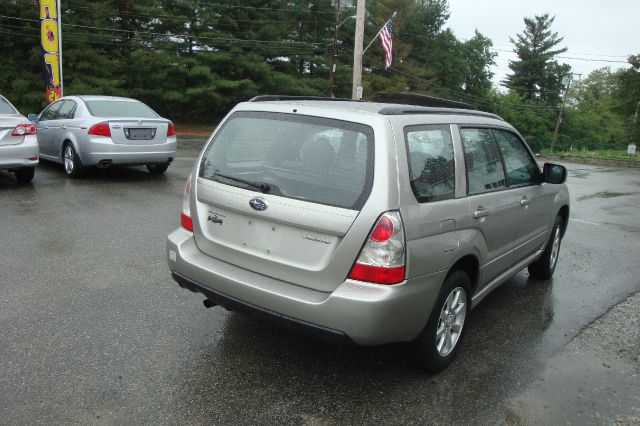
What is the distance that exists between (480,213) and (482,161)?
0.51 m

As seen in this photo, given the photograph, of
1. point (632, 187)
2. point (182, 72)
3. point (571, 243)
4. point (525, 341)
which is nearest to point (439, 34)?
point (182, 72)

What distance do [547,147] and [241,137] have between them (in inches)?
2554

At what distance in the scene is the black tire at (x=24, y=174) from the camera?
9.08 metres

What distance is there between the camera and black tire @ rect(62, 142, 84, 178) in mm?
9594

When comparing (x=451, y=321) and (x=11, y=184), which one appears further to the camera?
(x=11, y=184)

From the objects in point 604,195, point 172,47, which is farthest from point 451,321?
point 172,47

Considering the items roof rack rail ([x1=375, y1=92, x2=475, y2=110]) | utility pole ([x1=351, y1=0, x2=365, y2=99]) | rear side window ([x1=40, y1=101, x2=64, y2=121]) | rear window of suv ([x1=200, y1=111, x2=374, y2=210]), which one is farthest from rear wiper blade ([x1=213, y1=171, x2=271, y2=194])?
utility pole ([x1=351, y1=0, x2=365, y2=99])

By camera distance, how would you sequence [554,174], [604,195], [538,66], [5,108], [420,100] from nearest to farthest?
1. [554,174]
2. [420,100]
3. [5,108]
4. [604,195]
5. [538,66]

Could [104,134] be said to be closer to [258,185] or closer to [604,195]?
[258,185]

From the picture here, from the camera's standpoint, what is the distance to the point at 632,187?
16.2 meters

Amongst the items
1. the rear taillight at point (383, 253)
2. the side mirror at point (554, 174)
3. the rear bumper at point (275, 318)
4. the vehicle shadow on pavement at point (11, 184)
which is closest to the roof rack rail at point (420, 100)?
the side mirror at point (554, 174)

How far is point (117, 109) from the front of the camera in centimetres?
988

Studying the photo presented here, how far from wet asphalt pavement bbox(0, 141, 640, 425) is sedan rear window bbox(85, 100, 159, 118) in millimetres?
4101

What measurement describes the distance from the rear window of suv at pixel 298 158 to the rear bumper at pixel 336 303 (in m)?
0.51
